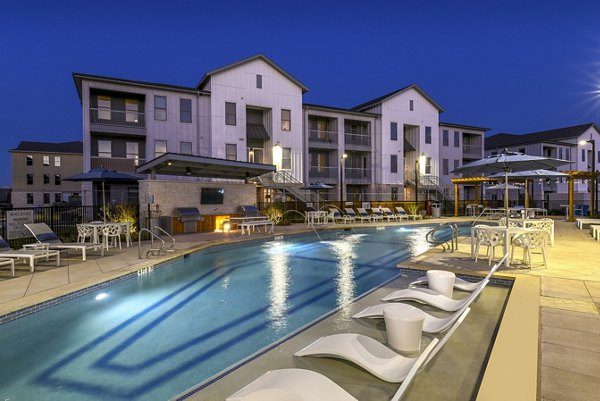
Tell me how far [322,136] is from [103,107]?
16.0 meters

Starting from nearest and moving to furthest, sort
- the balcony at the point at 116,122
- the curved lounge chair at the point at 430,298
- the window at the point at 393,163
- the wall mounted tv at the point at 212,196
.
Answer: the curved lounge chair at the point at 430,298
the wall mounted tv at the point at 212,196
the balcony at the point at 116,122
the window at the point at 393,163

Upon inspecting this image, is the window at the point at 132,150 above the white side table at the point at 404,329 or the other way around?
above

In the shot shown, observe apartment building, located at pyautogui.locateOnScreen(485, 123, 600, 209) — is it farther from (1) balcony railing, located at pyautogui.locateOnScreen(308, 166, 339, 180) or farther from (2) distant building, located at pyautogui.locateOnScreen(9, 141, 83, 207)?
(2) distant building, located at pyautogui.locateOnScreen(9, 141, 83, 207)

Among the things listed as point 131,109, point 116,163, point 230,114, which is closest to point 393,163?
point 230,114

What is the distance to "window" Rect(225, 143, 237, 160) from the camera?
76.5ft

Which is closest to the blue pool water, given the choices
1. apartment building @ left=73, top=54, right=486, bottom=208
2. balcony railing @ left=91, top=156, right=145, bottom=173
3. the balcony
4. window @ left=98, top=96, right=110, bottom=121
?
apartment building @ left=73, top=54, right=486, bottom=208

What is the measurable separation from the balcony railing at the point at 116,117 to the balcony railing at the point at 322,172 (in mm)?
12588

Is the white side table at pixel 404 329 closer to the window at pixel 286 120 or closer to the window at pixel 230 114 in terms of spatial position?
the window at pixel 230 114

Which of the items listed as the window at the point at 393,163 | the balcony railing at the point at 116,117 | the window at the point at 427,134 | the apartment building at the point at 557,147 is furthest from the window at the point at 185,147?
the apartment building at the point at 557,147

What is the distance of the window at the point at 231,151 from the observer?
76.5 feet

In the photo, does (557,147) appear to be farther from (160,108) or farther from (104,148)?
(104,148)

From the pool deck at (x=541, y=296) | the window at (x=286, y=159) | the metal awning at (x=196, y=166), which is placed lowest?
the pool deck at (x=541, y=296)

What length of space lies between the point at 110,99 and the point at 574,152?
1834 inches

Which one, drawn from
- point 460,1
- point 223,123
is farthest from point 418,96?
point 460,1
